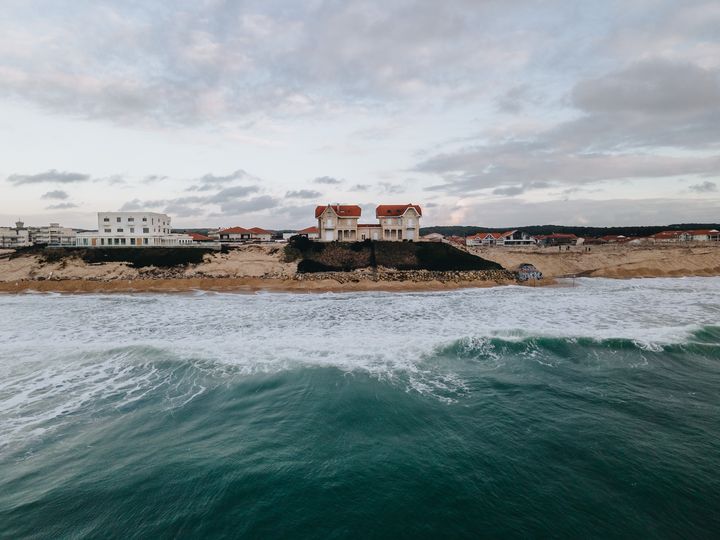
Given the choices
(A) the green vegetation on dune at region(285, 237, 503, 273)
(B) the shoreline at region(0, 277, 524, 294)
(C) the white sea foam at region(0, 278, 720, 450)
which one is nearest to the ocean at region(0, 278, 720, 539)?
(C) the white sea foam at region(0, 278, 720, 450)

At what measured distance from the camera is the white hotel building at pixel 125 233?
210 feet

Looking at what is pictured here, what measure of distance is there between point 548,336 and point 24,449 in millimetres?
24015

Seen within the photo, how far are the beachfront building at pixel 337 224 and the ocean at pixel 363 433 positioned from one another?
1780 inches

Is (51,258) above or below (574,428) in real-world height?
above

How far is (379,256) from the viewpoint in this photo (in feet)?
183

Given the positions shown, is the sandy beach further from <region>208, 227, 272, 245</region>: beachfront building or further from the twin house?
<region>208, 227, 272, 245</region>: beachfront building

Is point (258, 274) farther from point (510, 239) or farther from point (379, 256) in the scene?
point (510, 239)

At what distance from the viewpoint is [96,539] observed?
24.8ft

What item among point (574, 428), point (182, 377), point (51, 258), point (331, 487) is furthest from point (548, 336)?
point (51, 258)

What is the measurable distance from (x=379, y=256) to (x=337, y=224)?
15.1 m

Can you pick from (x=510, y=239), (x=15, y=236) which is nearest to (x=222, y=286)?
(x=510, y=239)

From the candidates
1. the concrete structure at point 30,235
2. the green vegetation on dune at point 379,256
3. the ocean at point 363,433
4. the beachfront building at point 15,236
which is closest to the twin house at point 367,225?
the green vegetation on dune at point 379,256

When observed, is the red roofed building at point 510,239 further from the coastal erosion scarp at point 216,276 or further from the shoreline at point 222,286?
the shoreline at point 222,286

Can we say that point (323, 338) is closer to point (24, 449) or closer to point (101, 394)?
point (101, 394)
